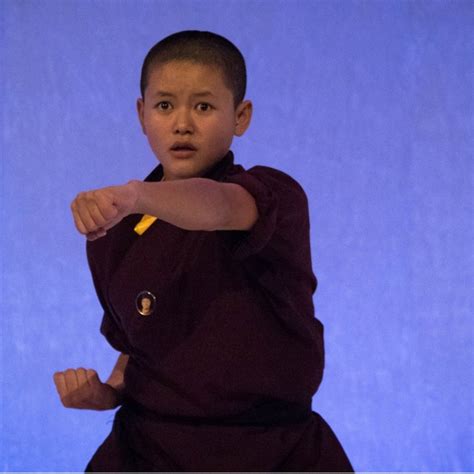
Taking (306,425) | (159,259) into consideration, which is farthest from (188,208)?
(306,425)

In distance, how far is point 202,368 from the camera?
3.05ft

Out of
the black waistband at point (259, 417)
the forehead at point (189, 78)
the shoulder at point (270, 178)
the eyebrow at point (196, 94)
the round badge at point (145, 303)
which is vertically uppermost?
the forehead at point (189, 78)

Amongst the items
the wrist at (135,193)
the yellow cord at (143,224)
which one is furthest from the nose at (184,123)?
the wrist at (135,193)

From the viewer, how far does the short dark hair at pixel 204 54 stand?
1008 mm

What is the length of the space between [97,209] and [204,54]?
0.38 metres

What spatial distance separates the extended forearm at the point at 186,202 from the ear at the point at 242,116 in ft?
0.85

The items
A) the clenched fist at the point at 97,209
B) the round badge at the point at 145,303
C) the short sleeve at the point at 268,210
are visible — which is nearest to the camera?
the clenched fist at the point at 97,209

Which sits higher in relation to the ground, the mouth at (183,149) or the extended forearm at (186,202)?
the mouth at (183,149)

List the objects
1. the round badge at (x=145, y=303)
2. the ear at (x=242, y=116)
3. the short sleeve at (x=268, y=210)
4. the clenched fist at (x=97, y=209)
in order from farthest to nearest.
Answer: the ear at (x=242, y=116)
the round badge at (x=145, y=303)
the short sleeve at (x=268, y=210)
the clenched fist at (x=97, y=209)

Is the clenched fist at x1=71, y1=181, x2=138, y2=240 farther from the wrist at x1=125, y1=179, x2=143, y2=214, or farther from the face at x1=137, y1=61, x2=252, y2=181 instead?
the face at x1=137, y1=61, x2=252, y2=181

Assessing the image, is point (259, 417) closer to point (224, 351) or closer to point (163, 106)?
point (224, 351)

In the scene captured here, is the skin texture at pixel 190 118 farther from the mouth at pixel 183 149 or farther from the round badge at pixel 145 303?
the round badge at pixel 145 303

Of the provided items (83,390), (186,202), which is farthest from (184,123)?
(83,390)

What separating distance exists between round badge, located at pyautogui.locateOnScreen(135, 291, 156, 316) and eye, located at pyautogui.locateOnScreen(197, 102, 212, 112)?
215 millimetres
